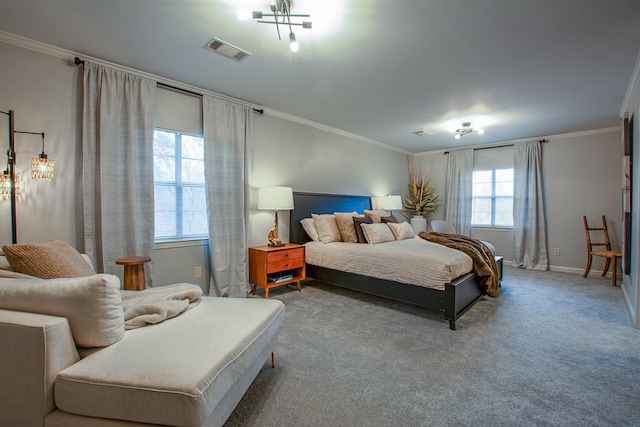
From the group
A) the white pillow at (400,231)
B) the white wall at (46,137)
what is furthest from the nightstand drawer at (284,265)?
the white wall at (46,137)

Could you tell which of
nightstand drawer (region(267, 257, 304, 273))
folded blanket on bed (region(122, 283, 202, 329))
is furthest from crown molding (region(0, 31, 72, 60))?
nightstand drawer (region(267, 257, 304, 273))

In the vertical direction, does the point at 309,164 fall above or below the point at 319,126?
below

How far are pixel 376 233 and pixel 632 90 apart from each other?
3.12m

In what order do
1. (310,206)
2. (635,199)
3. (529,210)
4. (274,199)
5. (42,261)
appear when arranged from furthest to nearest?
(529,210)
(310,206)
(274,199)
(635,199)
(42,261)

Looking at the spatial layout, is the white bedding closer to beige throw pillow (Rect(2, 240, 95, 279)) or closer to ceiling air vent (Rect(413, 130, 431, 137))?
ceiling air vent (Rect(413, 130, 431, 137))

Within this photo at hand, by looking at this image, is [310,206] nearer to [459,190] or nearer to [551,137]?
[459,190]

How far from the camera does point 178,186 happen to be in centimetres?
324

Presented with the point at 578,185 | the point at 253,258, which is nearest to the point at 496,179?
the point at 578,185

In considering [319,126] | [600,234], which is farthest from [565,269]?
[319,126]

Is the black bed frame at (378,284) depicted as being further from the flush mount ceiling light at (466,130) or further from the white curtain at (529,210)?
the white curtain at (529,210)

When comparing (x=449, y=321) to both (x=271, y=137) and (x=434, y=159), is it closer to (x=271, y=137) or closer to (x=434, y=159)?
(x=271, y=137)

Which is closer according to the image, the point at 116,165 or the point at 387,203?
the point at 116,165

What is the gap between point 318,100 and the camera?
141 inches

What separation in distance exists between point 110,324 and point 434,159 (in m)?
6.62
